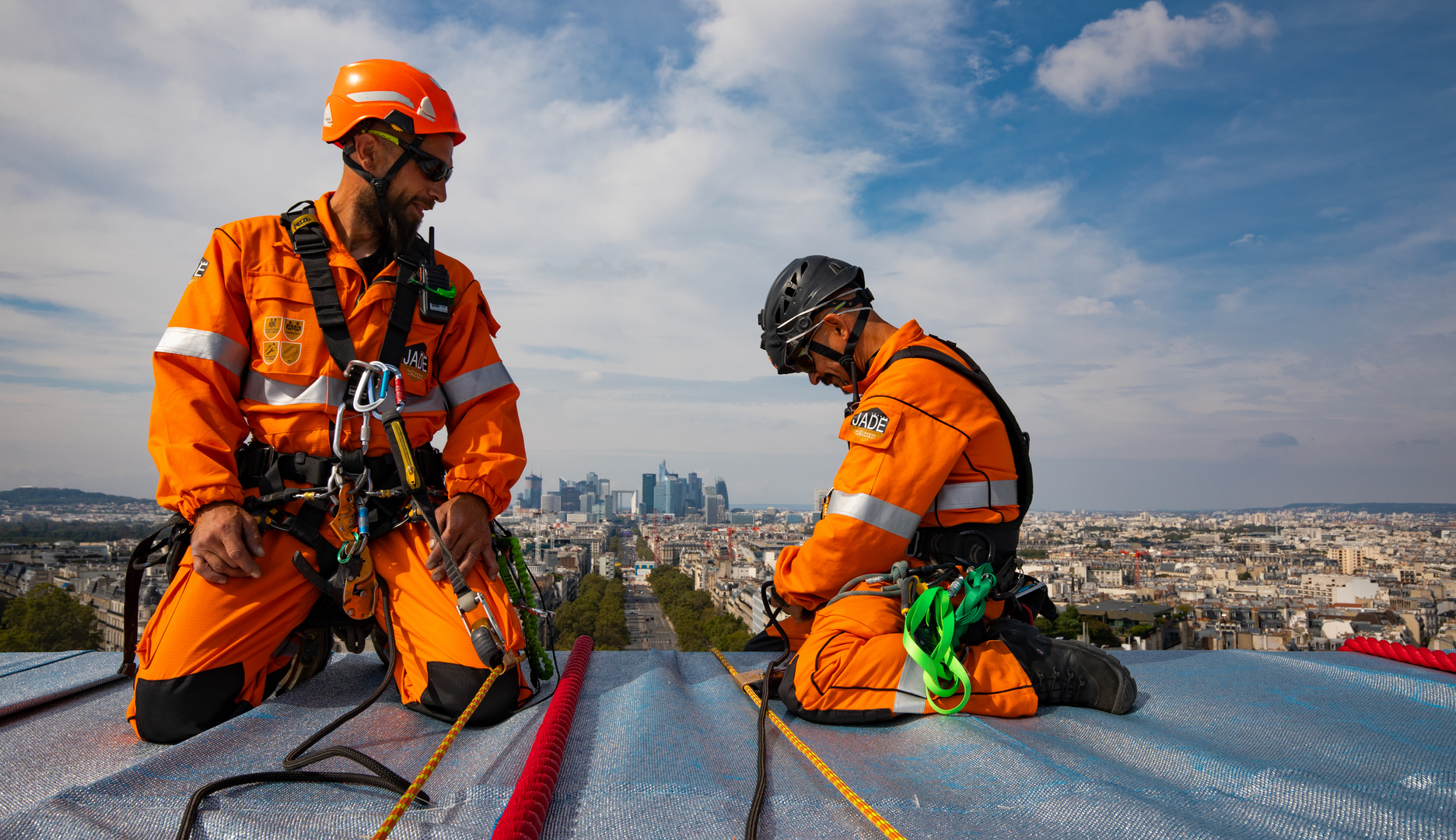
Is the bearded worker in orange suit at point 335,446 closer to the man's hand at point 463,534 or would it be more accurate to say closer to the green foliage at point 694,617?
the man's hand at point 463,534

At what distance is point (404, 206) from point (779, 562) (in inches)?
83.8

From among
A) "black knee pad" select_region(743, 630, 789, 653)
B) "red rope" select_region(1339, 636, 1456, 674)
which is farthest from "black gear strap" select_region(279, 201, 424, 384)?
"red rope" select_region(1339, 636, 1456, 674)

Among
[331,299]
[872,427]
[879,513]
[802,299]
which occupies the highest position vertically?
[802,299]

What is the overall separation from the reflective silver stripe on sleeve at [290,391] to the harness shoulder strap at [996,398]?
2185mm

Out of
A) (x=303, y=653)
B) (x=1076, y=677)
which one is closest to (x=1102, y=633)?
(x=1076, y=677)

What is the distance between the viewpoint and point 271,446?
2.62 metres

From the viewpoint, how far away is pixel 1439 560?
125 ft

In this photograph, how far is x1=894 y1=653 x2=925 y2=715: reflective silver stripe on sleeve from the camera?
257cm

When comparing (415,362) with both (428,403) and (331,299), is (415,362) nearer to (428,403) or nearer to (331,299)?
(428,403)

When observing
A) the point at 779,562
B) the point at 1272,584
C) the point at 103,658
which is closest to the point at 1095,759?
the point at 779,562

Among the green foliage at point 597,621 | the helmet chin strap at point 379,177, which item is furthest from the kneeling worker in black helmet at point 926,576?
the green foliage at point 597,621

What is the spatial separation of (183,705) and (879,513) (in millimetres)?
2452

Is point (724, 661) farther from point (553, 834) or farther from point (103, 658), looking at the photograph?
point (103, 658)

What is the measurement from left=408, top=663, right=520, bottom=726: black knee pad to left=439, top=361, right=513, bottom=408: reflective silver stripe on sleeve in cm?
105
